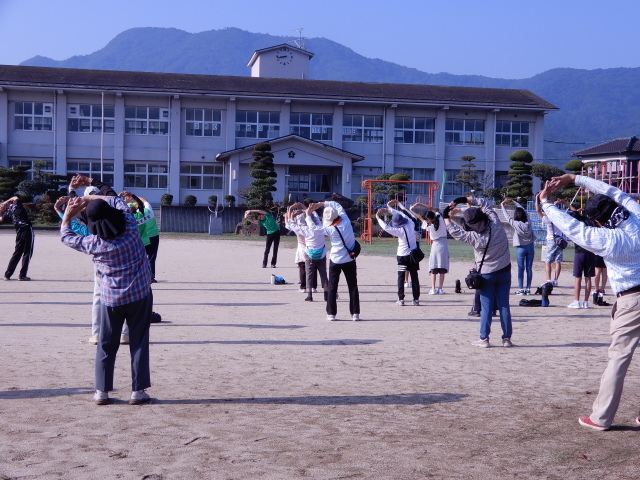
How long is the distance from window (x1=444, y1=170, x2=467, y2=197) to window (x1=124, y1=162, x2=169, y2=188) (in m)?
19.5

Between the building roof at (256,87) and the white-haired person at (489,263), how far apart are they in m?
40.9

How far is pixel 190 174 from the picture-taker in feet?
164

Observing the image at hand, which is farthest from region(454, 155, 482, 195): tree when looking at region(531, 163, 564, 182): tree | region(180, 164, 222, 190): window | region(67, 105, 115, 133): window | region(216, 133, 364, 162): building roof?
region(67, 105, 115, 133): window

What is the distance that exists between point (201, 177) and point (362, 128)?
1163 cm

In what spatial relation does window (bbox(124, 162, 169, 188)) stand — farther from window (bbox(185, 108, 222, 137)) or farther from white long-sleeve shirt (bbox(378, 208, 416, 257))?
white long-sleeve shirt (bbox(378, 208, 416, 257))

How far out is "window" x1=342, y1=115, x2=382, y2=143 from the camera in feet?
167

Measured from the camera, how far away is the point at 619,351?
5.49 metres

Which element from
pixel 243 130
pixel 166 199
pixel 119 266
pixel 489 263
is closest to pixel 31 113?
pixel 166 199

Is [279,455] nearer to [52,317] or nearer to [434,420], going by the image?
[434,420]

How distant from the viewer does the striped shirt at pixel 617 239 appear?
5402 millimetres

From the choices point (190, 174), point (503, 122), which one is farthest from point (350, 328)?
point (503, 122)

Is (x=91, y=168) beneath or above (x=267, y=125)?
beneath

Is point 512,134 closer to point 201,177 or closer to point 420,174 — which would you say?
point 420,174

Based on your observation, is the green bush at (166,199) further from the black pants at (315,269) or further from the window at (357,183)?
the black pants at (315,269)
